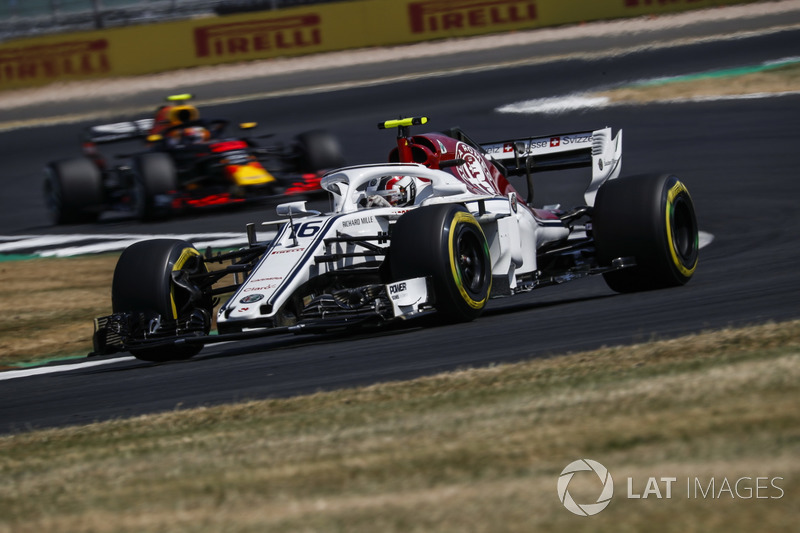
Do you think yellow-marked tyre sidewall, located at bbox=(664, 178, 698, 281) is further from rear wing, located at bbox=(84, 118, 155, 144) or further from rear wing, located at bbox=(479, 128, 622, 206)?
rear wing, located at bbox=(84, 118, 155, 144)

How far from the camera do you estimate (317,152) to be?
1831 centimetres

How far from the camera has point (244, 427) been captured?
20.7 ft

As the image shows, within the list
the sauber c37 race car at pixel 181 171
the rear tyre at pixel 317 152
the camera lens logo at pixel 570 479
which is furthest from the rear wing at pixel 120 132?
the camera lens logo at pixel 570 479

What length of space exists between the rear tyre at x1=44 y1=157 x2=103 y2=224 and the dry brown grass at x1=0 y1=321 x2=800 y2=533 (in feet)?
40.5

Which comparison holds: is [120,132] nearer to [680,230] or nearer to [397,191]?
[397,191]

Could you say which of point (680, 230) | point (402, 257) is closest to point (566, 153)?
point (680, 230)

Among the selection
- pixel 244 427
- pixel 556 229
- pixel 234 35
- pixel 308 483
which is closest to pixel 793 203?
pixel 556 229

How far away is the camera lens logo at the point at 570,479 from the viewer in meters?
4.14

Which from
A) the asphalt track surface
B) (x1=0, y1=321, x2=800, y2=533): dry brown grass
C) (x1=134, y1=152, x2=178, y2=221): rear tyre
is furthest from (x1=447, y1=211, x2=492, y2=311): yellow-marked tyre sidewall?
(x1=134, y1=152, x2=178, y2=221): rear tyre

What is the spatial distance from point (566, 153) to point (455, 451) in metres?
6.73

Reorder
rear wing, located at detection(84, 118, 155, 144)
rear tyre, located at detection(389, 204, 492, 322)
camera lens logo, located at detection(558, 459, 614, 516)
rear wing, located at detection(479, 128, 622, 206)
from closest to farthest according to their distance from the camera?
camera lens logo, located at detection(558, 459, 614, 516) < rear tyre, located at detection(389, 204, 492, 322) < rear wing, located at detection(479, 128, 622, 206) < rear wing, located at detection(84, 118, 155, 144)

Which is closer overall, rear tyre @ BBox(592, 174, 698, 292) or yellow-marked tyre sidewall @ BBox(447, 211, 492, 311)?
yellow-marked tyre sidewall @ BBox(447, 211, 492, 311)

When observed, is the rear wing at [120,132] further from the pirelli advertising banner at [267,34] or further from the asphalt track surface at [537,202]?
the pirelli advertising banner at [267,34]

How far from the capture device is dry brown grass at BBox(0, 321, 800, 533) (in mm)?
4250
